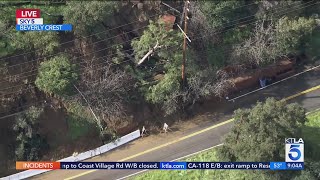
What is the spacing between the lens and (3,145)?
132ft

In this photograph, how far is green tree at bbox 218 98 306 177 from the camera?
34.2m

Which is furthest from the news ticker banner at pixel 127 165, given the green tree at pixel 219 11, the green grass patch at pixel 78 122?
the green tree at pixel 219 11

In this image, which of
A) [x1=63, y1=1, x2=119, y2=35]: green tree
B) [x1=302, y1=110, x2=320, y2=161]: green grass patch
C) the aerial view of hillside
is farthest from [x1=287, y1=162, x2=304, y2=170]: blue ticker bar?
[x1=63, y1=1, x2=119, y2=35]: green tree

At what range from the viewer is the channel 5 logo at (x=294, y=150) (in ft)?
113

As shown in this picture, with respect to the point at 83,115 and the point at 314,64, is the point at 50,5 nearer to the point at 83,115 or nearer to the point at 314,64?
the point at 83,115

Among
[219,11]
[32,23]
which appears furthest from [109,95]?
[219,11]

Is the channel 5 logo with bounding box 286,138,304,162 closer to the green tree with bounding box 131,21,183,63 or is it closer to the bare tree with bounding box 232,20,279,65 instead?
the bare tree with bounding box 232,20,279,65

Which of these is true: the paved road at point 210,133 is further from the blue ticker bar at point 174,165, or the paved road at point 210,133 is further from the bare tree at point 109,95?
the bare tree at point 109,95

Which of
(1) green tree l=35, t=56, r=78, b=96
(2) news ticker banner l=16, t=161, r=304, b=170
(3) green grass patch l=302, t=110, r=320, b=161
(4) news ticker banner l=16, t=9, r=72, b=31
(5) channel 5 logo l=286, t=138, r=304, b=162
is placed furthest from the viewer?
(4) news ticker banner l=16, t=9, r=72, b=31

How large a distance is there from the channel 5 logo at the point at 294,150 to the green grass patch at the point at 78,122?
1475 centimetres

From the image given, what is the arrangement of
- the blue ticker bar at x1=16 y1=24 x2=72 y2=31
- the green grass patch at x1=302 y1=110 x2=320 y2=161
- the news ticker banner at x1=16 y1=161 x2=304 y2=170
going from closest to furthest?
the green grass patch at x1=302 y1=110 x2=320 y2=161, the news ticker banner at x1=16 y1=161 x2=304 y2=170, the blue ticker bar at x1=16 y1=24 x2=72 y2=31

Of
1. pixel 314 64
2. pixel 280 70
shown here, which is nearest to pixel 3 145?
pixel 280 70

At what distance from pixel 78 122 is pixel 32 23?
8.15m

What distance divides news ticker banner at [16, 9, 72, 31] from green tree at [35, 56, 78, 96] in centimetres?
259
